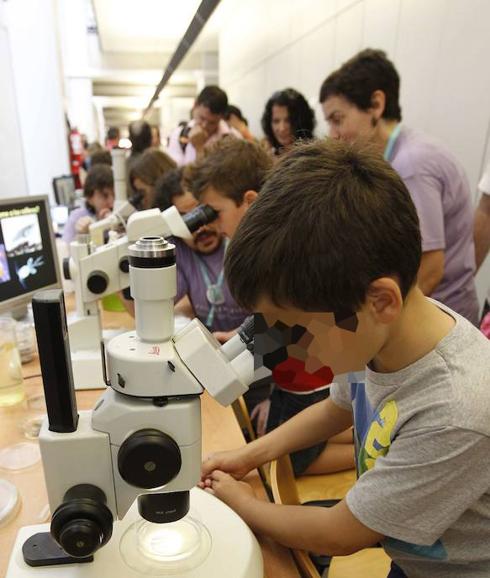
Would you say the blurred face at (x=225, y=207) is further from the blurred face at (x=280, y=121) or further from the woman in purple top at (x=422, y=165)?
the blurred face at (x=280, y=121)

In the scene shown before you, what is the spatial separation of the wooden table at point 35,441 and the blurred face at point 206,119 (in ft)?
7.51

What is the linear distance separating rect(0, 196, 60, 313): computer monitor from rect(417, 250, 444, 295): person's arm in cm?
124

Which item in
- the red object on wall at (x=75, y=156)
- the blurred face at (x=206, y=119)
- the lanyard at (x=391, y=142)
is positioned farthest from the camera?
the red object on wall at (x=75, y=156)

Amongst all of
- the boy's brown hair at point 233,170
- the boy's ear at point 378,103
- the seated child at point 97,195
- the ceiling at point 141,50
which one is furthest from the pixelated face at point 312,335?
the seated child at point 97,195

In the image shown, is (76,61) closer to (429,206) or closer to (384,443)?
(429,206)

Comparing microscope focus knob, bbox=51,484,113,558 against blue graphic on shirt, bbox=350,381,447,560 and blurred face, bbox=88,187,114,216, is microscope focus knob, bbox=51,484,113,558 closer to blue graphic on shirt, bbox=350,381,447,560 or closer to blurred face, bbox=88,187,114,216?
blue graphic on shirt, bbox=350,381,447,560

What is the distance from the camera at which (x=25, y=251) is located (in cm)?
150

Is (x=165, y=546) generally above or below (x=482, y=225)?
below

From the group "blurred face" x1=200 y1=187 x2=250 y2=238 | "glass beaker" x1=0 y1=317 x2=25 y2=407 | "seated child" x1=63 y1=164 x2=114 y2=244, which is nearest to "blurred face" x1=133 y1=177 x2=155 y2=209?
"seated child" x1=63 y1=164 x2=114 y2=244

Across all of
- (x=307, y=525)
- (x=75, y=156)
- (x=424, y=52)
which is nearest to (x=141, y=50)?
(x=75, y=156)

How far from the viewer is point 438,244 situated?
59.5 inches

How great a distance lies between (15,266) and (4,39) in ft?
9.45

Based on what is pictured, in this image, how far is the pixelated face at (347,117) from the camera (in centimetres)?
161

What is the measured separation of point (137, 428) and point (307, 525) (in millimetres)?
339
